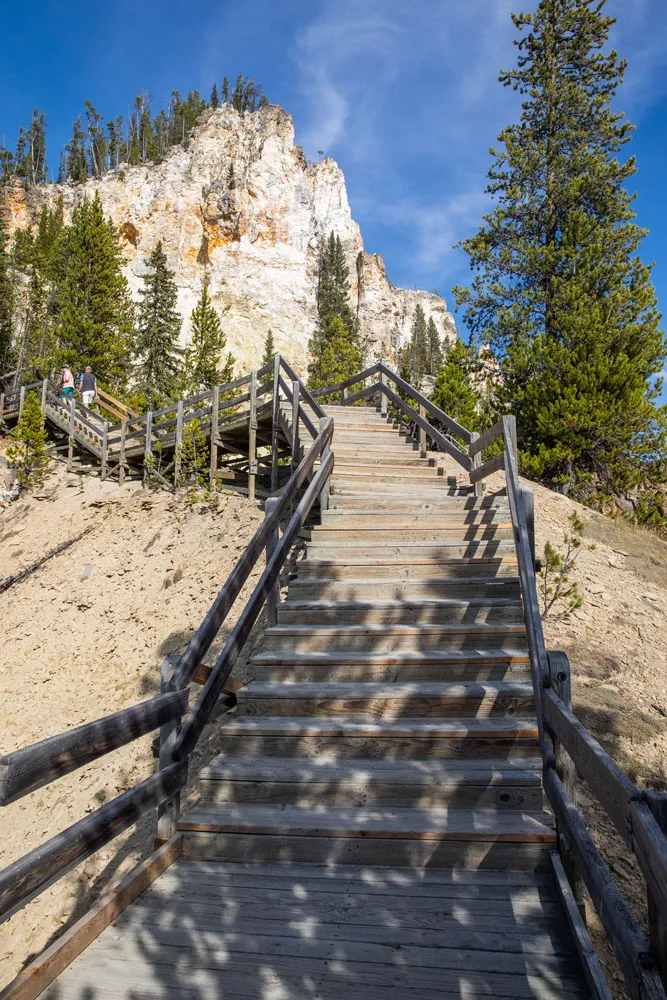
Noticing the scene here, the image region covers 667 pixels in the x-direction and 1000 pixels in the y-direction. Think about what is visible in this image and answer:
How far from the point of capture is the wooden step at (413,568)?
580cm

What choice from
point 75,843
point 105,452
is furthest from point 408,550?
point 105,452

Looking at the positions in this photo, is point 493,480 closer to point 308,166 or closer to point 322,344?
point 322,344

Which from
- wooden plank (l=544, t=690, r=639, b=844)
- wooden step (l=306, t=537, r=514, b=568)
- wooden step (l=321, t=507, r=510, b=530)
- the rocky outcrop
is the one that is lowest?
wooden plank (l=544, t=690, r=639, b=844)

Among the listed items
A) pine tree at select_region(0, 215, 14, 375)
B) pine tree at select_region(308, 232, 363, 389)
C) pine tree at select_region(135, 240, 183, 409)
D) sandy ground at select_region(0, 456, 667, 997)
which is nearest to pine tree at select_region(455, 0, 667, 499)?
sandy ground at select_region(0, 456, 667, 997)

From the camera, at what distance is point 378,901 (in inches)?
112

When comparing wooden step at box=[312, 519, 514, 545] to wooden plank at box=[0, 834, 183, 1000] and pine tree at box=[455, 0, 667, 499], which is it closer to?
wooden plank at box=[0, 834, 183, 1000]

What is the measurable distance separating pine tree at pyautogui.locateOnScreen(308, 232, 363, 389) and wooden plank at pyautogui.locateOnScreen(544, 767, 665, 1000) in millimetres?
34151

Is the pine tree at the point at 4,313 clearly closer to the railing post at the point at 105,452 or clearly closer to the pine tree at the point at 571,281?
the railing post at the point at 105,452

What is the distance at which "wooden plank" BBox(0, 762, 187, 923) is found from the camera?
2143 millimetres

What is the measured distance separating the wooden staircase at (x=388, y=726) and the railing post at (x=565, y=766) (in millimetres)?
161

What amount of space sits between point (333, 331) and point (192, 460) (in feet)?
117

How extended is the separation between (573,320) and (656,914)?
14.8m

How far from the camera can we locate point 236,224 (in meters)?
58.3

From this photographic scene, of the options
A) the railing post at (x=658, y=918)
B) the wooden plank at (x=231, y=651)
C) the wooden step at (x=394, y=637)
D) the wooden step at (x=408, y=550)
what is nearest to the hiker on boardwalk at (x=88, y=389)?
the wooden step at (x=408, y=550)
